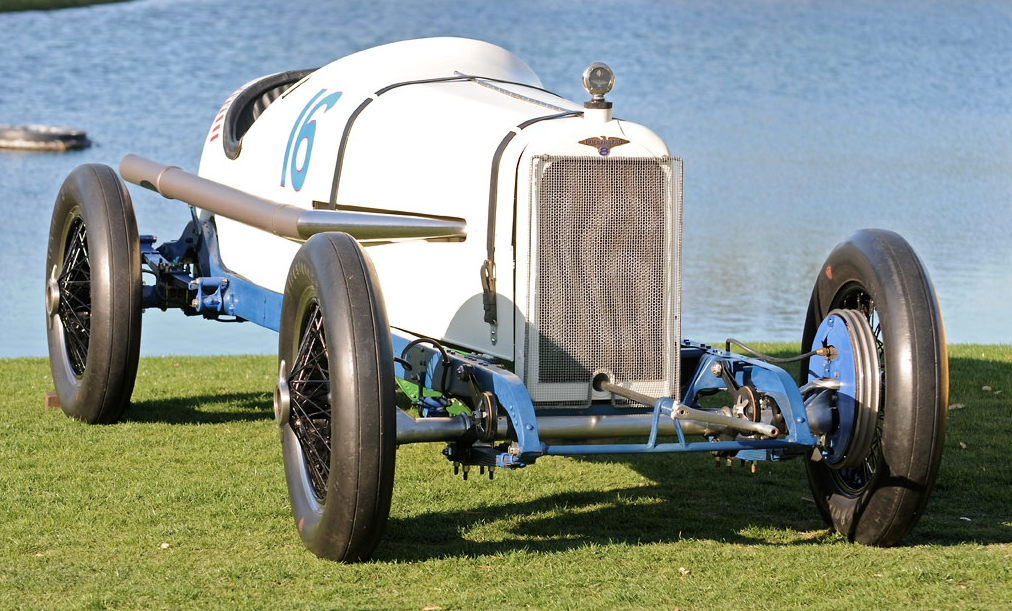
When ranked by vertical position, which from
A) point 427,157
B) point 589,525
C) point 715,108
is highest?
point 715,108

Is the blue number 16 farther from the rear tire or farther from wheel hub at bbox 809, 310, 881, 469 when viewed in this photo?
wheel hub at bbox 809, 310, 881, 469

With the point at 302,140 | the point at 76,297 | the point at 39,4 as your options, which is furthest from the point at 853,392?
the point at 39,4

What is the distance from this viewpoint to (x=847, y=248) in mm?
5934

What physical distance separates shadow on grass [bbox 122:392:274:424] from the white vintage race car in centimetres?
200

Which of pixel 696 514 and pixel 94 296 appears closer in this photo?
pixel 696 514

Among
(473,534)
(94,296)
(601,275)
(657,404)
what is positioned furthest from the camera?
(94,296)

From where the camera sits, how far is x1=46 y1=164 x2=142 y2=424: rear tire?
7445mm

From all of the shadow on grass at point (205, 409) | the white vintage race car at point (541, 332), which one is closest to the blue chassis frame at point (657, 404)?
the white vintage race car at point (541, 332)

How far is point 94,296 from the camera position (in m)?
7.44

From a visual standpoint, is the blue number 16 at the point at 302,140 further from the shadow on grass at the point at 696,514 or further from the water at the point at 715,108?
the water at the point at 715,108

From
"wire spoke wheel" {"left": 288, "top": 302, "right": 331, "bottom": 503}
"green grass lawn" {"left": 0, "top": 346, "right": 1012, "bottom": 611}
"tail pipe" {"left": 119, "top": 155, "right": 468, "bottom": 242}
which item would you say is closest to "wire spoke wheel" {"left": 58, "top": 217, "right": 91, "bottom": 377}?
"green grass lawn" {"left": 0, "top": 346, "right": 1012, "bottom": 611}

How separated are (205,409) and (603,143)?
12.4 ft

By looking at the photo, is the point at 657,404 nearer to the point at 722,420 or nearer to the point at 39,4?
the point at 722,420

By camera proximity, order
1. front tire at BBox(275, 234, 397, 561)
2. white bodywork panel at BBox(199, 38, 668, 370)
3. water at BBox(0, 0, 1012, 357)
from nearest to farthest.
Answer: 1. front tire at BBox(275, 234, 397, 561)
2. white bodywork panel at BBox(199, 38, 668, 370)
3. water at BBox(0, 0, 1012, 357)
